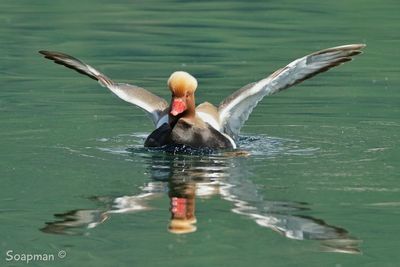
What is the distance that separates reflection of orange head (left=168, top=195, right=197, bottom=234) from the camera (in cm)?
1018

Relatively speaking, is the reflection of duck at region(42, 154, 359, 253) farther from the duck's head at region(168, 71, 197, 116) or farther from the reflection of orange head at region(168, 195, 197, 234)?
the duck's head at region(168, 71, 197, 116)

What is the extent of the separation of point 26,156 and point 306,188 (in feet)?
9.91

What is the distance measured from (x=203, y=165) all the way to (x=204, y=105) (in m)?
1.98

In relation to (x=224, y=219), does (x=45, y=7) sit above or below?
above

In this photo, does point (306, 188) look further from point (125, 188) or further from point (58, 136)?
point (58, 136)

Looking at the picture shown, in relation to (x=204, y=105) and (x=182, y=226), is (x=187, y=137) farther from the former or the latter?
(x=182, y=226)

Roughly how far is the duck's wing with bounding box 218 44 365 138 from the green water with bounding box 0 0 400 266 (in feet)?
1.17

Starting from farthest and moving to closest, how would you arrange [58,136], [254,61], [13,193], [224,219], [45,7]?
[45,7] < [254,61] < [58,136] < [13,193] < [224,219]

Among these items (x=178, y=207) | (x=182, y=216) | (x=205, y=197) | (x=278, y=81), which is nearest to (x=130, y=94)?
(x=278, y=81)

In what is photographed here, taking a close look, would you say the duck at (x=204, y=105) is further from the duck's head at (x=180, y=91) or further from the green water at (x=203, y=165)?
the green water at (x=203, y=165)

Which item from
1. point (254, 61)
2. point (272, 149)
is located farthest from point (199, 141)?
point (254, 61)

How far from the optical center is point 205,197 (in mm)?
11320

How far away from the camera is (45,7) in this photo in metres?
30.7

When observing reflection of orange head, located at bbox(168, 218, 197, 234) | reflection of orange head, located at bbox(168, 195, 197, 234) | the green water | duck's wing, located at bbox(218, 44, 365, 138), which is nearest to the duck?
duck's wing, located at bbox(218, 44, 365, 138)
